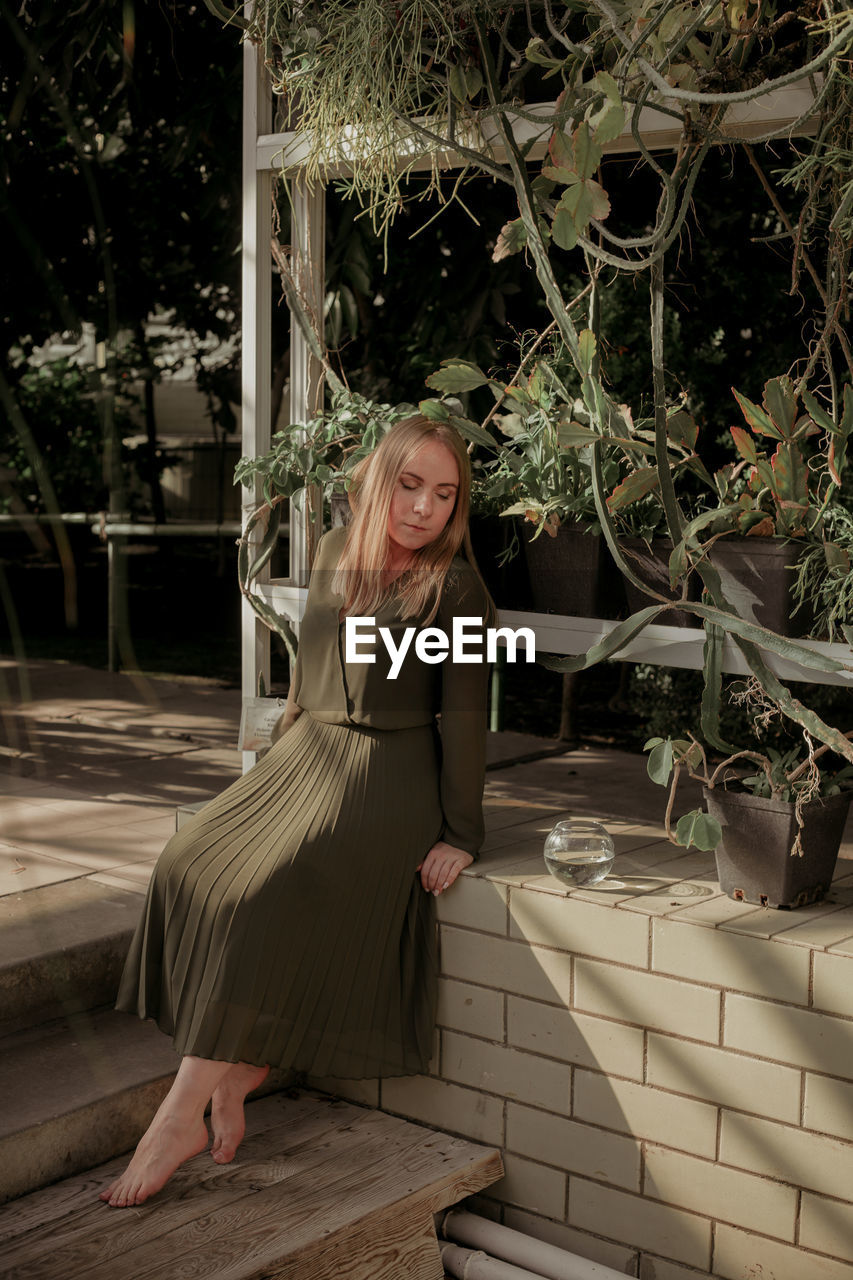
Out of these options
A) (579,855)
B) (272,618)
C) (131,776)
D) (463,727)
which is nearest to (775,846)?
(579,855)

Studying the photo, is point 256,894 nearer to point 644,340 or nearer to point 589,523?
point 589,523

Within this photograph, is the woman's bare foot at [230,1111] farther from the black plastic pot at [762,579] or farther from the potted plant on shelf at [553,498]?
the black plastic pot at [762,579]

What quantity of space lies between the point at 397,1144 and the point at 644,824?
80 centimetres

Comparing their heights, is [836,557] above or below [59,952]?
above

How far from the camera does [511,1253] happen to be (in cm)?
225

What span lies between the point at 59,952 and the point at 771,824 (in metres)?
1.29

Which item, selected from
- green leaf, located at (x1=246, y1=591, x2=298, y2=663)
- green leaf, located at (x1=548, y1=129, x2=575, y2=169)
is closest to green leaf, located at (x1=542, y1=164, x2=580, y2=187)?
green leaf, located at (x1=548, y1=129, x2=575, y2=169)

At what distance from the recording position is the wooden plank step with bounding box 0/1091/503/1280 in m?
1.98

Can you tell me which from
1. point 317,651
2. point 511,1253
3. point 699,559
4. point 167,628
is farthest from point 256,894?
point 167,628

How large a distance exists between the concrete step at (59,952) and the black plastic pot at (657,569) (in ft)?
3.89

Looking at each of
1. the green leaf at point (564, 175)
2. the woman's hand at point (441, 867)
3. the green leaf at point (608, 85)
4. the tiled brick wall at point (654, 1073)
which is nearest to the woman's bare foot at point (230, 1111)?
the tiled brick wall at point (654, 1073)

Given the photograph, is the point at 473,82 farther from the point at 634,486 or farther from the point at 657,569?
the point at 657,569

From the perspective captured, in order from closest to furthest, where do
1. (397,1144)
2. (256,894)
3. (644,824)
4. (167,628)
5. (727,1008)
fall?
(727,1008)
(256,894)
(397,1144)
(644,824)
(167,628)

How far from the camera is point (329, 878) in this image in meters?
2.28
